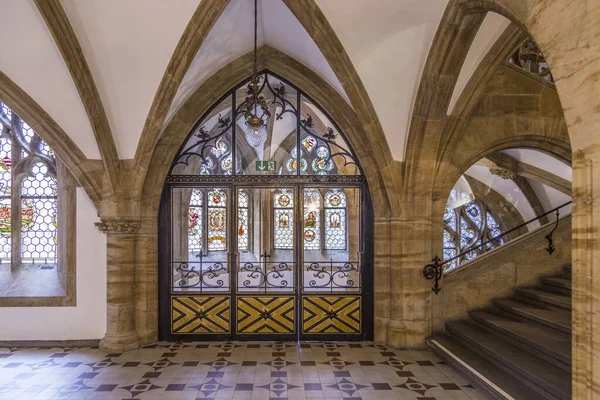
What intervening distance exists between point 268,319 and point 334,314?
3.25 ft

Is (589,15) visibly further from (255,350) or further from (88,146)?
(88,146)

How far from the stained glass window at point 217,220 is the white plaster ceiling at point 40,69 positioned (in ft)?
5.69

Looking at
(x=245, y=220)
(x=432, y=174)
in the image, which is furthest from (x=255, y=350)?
(x=432, y=174)

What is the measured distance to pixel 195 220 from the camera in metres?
6.76

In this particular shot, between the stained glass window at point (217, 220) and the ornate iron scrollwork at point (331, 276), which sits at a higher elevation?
the stained glass window at point (217, 220)

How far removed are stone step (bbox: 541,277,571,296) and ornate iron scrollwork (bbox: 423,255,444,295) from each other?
1.50 meters

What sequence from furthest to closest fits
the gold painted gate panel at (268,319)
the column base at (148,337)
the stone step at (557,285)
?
the gold painted gate panel at (268,319), the column base at (148,337), the stone step at (557,285)

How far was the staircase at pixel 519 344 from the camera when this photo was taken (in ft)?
13.4

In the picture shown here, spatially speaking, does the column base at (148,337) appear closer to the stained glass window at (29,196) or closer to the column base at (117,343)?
the column base at (117,343)

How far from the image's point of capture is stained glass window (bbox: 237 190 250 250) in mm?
6648

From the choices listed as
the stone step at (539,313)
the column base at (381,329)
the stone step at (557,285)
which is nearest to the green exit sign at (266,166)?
the column base at (381,329)

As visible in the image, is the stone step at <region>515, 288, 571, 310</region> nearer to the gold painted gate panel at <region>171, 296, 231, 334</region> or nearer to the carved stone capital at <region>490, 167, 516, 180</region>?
the carved stone capital at <region>490, 167, 516, 180</region>

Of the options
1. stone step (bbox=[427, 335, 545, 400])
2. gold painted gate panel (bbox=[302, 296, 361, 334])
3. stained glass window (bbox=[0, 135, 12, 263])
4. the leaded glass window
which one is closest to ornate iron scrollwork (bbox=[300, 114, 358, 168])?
gold painted gate panel (bbox=[302, 296, 361, 334])

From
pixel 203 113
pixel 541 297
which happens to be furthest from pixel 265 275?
pixel 541 297
